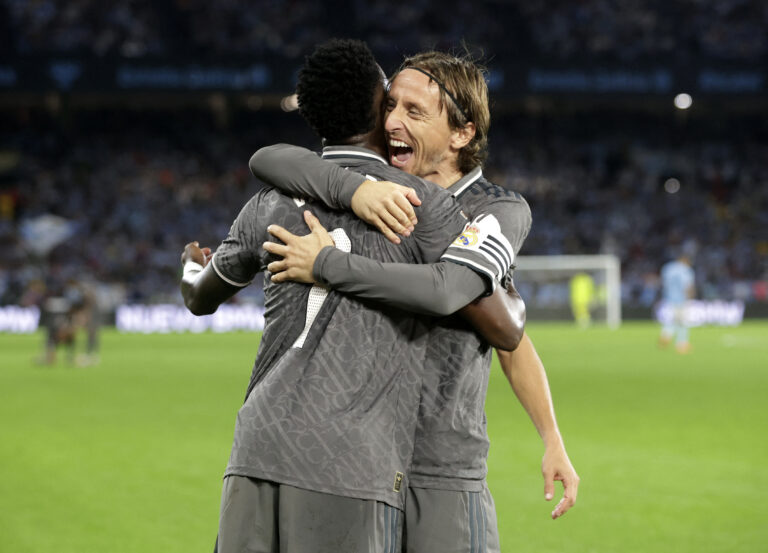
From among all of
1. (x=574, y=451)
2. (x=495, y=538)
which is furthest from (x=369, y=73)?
(x=574, y=451)

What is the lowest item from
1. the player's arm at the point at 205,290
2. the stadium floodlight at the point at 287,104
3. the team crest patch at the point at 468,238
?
the player's arm at the point at 205,290

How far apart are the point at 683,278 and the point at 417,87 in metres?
18.8

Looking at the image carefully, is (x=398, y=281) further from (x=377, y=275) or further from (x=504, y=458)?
(x=504, y=458)

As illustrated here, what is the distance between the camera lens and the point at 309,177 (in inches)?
95.7

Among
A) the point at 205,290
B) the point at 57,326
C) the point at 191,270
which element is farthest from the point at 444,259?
the point at 57,326

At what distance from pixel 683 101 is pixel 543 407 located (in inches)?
1584

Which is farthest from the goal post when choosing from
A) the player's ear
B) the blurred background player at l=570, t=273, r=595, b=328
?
the player's ear

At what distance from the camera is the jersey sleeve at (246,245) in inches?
98.8

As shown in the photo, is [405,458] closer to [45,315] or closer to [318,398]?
[318,398]

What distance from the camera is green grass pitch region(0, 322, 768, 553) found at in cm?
582

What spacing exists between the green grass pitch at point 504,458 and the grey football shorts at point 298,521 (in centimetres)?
331

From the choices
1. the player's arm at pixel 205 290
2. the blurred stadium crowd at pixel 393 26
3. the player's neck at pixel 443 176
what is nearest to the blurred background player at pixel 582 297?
the blurred stadium crowd at pixel 393 26

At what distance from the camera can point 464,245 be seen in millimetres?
2398

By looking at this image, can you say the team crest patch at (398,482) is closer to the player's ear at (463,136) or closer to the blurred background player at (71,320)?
the player's ear at (463,136)
